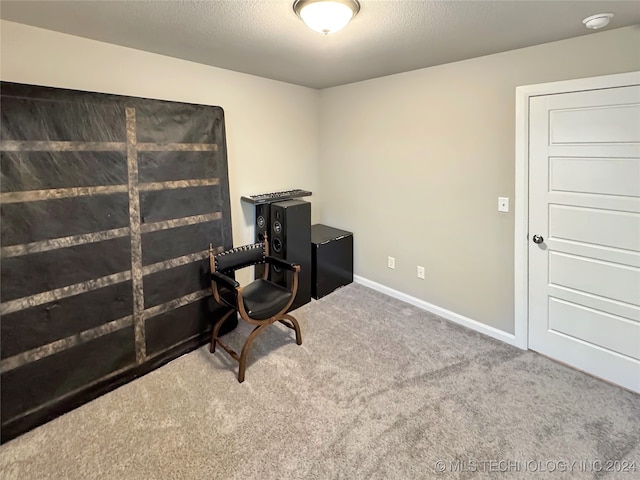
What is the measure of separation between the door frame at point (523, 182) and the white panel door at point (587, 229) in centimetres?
3

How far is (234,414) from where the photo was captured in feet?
6.82

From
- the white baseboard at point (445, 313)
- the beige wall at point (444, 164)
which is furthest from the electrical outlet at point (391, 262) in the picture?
the white baseboard at point (445, 313)

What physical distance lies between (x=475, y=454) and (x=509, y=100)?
2.40m

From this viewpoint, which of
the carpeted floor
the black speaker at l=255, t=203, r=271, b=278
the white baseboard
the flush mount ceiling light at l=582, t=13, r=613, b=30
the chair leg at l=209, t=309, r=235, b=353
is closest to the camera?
the carpeted floor

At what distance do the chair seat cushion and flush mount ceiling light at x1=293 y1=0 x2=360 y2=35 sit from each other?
5.90 feet

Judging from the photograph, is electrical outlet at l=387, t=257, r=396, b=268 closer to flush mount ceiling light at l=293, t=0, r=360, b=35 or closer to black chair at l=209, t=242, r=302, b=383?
black chair at l=209, t=242, r=302, b=383

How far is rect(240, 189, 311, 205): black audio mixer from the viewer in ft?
10.7

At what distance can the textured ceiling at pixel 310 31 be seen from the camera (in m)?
1.76

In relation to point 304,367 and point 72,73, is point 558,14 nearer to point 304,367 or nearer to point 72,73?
point 304,367

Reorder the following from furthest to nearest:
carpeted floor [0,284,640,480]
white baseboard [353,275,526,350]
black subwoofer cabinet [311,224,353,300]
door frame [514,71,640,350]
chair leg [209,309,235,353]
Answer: black subwoofer cabinet [311,224,353,300], white baseboard [353,275,526,350], chair leg [209,309,235,353], door frame [514,71,640,350], carpeted floor [0,284,640,480]

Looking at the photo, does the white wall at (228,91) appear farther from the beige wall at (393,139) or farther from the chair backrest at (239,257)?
the chair backrest at (239,257)

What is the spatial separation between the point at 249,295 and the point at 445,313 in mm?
1873

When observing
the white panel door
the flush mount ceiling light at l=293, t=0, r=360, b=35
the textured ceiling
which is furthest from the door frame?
the flush mount ceiling light at l=293, t=0, r=360, b=35

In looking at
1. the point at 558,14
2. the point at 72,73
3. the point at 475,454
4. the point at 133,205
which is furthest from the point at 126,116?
the point at 475,454
